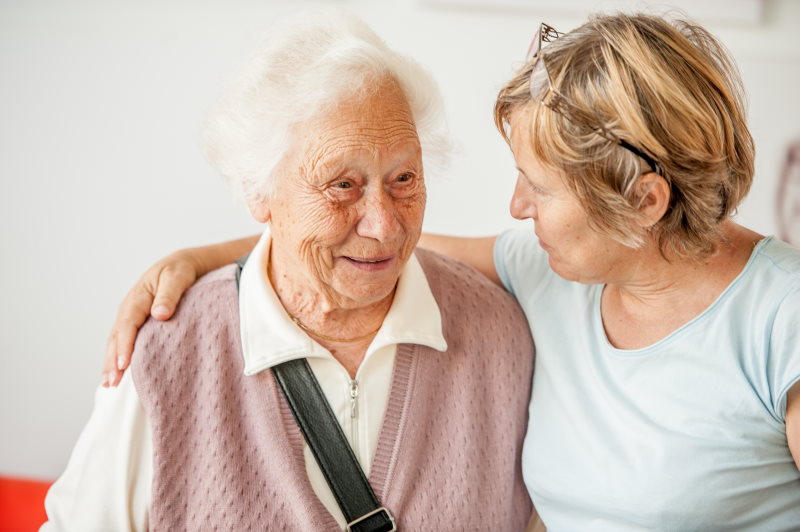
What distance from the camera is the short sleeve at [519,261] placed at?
5.75ft

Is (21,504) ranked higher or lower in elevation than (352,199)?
lower

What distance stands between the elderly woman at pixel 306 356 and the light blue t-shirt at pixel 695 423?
0.24 metres

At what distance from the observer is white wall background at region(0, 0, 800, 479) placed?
2115mm

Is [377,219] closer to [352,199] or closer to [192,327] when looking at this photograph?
[352,199]

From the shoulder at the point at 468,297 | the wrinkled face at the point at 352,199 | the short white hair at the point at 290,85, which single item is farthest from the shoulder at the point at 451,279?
the short white hair at the point at 290,85

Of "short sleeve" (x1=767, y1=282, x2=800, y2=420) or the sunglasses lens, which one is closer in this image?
"short sleeve" (x1=767, y1=282, x2=800, y2=420)

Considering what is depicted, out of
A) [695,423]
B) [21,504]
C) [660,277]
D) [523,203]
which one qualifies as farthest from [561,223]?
[21,504]

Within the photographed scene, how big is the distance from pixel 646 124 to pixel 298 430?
925 mm

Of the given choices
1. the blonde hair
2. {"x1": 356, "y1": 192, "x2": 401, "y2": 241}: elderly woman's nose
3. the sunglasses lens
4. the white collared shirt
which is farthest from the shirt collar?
the sunglasses lens

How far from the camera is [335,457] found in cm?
148

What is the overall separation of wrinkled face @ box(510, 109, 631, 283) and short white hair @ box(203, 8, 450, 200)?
284 millimetres

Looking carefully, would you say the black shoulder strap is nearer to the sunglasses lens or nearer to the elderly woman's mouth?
the elderly woman's mouth

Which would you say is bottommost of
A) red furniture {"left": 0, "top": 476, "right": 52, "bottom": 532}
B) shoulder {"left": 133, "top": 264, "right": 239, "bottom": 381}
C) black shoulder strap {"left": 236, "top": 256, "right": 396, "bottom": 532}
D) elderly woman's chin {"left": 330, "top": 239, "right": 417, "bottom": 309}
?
red furniture {"left": 0, "top": 476, "right": 52, "bottom": 532}

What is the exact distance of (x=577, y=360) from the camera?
62.4 inches
